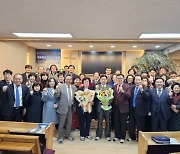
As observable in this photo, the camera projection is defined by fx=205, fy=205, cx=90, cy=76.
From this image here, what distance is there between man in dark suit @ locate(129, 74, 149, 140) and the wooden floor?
1.42 feet

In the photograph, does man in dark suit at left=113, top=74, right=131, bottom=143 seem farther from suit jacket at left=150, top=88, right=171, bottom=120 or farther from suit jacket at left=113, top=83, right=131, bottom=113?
suit jacket at left=150, top=88, right=171, bottom=120

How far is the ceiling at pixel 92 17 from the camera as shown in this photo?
12.0 feet

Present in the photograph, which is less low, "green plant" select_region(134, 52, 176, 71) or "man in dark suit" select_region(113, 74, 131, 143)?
"green plant" select_region(134, 52, 176, 71)

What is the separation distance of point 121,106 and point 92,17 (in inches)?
78.9

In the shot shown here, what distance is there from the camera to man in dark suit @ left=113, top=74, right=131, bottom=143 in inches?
166

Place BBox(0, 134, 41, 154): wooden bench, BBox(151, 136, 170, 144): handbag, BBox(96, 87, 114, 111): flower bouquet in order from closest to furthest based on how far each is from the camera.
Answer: BBox(0, 134, 41, 154): wooden bench < BBox(151, 136, 170, 144): handbag < BBox(96, 87, 114, 111): flower bouquet

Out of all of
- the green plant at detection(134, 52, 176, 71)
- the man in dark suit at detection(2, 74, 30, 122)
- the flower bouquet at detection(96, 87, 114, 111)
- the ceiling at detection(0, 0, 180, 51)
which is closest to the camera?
the ceiling at detection(0, 0, 180, 51)

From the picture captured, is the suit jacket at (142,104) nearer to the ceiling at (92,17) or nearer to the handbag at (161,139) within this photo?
the handbag at (161,139)

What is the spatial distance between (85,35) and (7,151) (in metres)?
4.70

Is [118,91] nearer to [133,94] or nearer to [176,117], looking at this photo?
[133,94]

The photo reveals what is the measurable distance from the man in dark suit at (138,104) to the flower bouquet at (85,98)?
87cm

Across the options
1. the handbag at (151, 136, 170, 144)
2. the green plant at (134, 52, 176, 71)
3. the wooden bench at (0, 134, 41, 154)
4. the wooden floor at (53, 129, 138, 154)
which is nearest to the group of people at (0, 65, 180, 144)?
the wooden floor at (53, 129, 138, 154)

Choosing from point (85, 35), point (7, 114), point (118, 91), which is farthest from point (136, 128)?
point (85, 35)

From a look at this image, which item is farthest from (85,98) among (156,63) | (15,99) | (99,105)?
(156,63)
